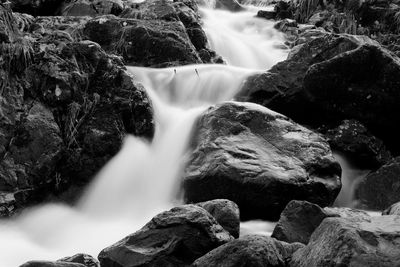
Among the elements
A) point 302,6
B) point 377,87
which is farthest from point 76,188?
point 302,6

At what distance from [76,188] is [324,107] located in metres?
4.36

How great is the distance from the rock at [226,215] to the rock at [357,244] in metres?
1.59

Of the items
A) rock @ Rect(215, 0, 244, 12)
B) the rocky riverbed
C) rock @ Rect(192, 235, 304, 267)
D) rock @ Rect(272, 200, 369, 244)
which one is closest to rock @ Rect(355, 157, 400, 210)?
the rocky riverbed

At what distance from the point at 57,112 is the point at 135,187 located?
1606mm

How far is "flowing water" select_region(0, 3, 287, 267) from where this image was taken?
20.6ft

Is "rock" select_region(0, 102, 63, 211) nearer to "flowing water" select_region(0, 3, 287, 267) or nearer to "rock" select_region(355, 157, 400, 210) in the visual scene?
"flowing water" select_region(0, 3, 287, 267)

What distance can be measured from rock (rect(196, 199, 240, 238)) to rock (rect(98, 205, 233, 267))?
0.51 metres

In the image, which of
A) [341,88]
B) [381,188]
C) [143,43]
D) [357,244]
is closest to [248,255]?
[357,244]

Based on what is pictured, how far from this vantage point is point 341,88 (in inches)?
344

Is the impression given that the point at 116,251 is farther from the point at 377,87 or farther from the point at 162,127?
the point at 377,87

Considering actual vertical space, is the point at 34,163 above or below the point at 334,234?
below

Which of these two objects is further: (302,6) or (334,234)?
(302,6)

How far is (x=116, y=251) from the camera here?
4730 mm

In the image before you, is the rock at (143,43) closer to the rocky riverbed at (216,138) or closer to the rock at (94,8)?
the rocky riverbed at (216,138)
